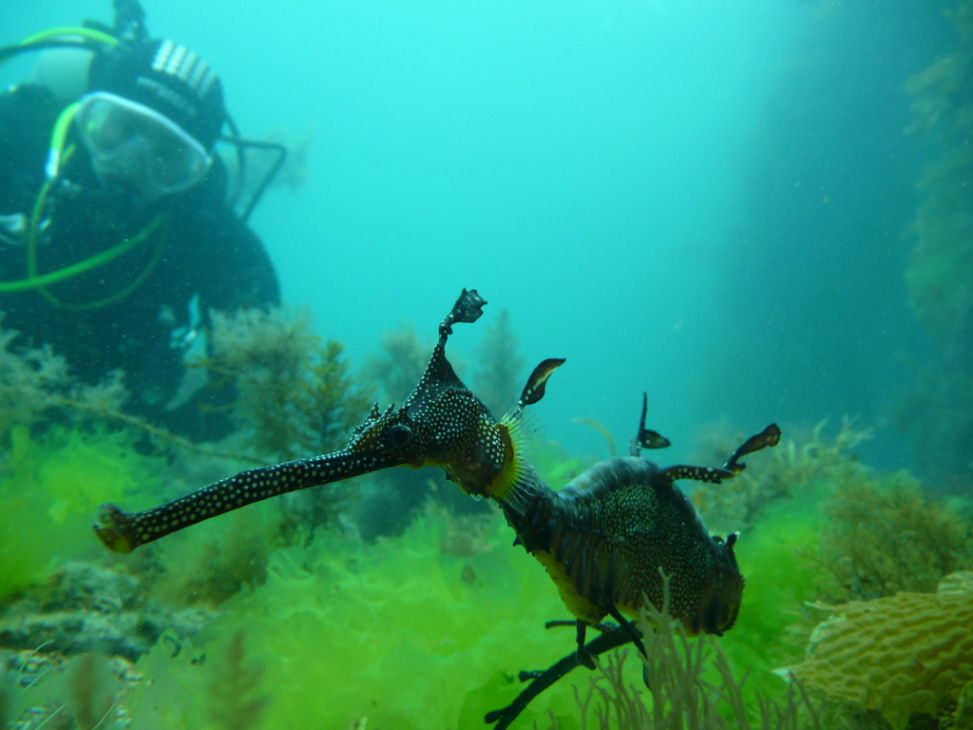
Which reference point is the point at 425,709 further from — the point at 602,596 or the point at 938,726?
the point at 938,726

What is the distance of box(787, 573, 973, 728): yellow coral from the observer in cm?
201

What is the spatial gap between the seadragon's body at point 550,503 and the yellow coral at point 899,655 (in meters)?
0.94

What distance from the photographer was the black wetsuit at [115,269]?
7.38 m

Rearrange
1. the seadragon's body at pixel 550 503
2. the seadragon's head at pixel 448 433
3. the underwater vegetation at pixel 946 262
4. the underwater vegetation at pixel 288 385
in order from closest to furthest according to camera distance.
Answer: the seadragon's body at pixel 550 503 → the seadragon's head at pixel 448 433 → the underwater vegetation at pixel 288 385 → the underwater vegetation at pixel 946 262

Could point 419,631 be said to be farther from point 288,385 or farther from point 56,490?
point 56,490

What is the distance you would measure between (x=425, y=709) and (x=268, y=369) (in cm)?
517

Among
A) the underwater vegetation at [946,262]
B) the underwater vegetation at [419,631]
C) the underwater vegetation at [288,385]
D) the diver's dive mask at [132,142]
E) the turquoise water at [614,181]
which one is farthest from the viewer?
the turquoise water at [614,181]

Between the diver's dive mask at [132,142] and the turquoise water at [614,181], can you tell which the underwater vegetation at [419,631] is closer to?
the diver's dive mask at [132,142]

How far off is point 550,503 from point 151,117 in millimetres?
9681

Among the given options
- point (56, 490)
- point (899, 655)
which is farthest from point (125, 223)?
point (899, 655)

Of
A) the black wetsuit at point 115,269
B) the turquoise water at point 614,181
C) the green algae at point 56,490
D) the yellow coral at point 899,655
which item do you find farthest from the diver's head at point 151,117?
the yellow coral at point 899,655

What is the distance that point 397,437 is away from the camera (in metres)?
1.11

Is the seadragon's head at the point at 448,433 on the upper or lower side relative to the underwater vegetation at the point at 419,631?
upper

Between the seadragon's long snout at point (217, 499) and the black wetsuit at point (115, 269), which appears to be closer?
the seadragon's long snout at point (217, 499)
